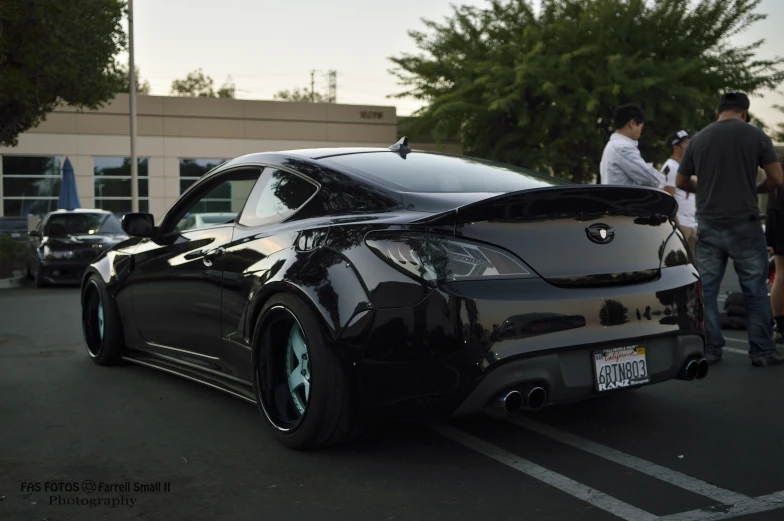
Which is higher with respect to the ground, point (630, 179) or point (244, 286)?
point (630, 179)

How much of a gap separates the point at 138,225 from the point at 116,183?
1311 inches

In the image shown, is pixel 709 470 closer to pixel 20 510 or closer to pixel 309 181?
pixel 309 181

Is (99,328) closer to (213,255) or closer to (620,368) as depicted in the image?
(213,255)

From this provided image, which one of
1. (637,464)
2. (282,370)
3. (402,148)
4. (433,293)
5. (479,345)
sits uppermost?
(402,148)

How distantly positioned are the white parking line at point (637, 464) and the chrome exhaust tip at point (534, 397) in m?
0.50

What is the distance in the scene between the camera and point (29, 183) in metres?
36.7

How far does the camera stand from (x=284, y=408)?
4.66 m

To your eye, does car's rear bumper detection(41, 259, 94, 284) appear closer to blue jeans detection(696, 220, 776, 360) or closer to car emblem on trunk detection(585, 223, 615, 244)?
blue jeans detection(696, 220, 776, 360)

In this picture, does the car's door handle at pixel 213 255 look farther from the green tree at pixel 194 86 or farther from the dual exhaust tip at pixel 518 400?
the green tree at pixel 194 86

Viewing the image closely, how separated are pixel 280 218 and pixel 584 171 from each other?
2785cm

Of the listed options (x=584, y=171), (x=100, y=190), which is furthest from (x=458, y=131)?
(x=100, y=190)

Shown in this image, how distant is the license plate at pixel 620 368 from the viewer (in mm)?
4230

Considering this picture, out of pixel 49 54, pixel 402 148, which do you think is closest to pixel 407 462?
pixel 402 148

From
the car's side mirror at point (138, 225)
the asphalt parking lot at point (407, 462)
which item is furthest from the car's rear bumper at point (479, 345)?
the car's side mirror at point (138, 225)
